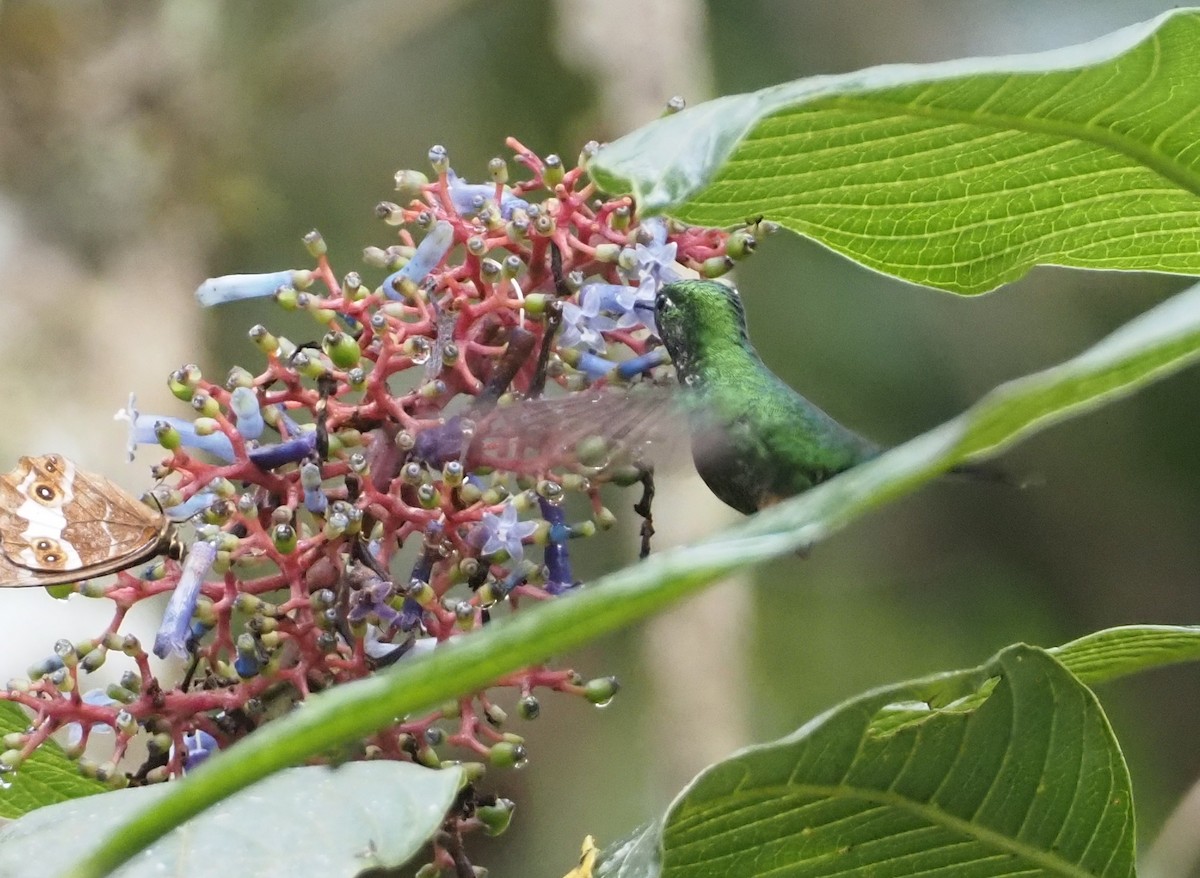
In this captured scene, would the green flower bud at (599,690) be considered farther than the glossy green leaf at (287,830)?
Yes

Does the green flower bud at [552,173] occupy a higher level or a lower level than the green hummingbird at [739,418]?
higher

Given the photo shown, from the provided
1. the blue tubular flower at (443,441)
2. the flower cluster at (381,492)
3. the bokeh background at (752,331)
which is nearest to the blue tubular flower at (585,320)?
the flower cluster at (381,492)

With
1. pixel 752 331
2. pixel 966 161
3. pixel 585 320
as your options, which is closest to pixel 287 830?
pixel 585 320

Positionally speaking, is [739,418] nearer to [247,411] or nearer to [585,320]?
[585,320]

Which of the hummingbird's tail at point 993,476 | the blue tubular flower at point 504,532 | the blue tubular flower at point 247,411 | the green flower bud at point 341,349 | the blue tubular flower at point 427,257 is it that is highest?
the blue tubular flower at point 427,257

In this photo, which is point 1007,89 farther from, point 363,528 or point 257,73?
point 257,73

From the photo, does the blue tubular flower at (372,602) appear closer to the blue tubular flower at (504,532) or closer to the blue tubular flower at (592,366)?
the blue tubular flower at (504,532)

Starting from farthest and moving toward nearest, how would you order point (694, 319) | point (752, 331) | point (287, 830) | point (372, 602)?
point (752, 331) < point (694, 319) < point (372, 602) < point (287, 830)

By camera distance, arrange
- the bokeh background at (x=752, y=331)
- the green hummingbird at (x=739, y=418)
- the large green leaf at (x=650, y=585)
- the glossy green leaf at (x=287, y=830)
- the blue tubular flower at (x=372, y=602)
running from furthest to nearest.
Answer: the bokeh background at (x=752, y=331)
the green hummingbird at (x=739, y=418)
the blue tubular flower at (x=372, y=602)
the glossy green leaf at (x=287, y=830)
the large green leaf at (x=650, y=585)
